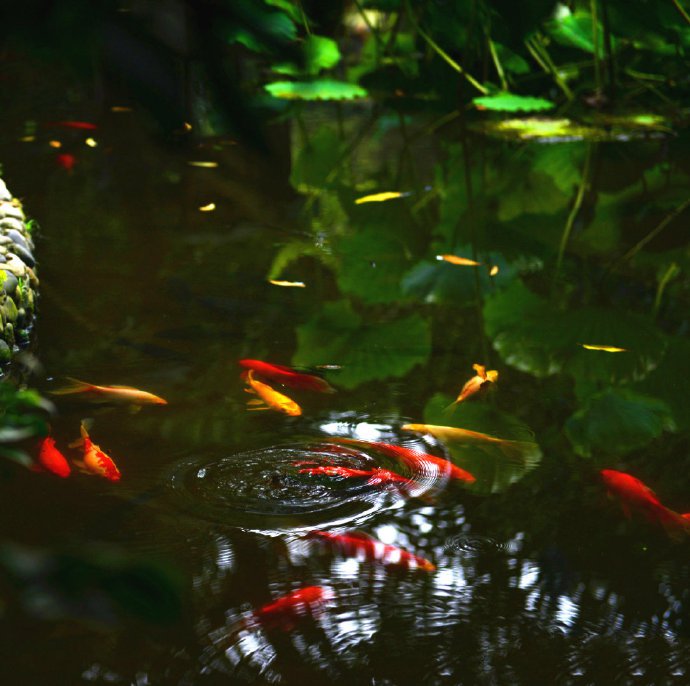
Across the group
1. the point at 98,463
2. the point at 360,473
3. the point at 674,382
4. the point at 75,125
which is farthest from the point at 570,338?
the point at 75,125

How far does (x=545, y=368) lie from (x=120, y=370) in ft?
3.41

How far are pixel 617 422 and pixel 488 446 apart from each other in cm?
34

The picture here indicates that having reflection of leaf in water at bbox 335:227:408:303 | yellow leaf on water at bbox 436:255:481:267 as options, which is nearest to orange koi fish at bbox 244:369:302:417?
reflection of leaf in water at bbox 335:227:408:303

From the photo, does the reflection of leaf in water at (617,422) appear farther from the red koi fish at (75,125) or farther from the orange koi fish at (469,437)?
the red koi fish at (75,125)

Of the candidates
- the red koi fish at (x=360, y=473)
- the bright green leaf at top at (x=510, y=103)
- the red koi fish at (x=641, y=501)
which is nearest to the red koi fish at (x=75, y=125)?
the bright green leaf at top at (x=510, y=103)

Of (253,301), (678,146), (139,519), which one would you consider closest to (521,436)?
(139,519)

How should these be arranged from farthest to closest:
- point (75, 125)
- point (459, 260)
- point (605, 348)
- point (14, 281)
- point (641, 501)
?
point (75, 125), point (459, 260), point (605, 348), point (14, 281), point (641, 501)

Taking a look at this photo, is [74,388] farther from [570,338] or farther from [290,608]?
[570,338]

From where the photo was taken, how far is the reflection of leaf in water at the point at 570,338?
2.64 m

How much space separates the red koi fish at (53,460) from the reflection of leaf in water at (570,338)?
1.16 meters

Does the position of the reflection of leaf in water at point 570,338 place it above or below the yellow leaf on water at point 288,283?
above

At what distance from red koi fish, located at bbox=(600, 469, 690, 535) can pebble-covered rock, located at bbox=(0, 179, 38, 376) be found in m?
1.39

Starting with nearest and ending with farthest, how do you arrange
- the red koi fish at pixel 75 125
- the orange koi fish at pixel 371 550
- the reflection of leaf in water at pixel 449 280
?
the orange koi fish at pixel 371 550
the reflection of leaf in water at pixel 449 280
the red koi fish at pixel 75 125

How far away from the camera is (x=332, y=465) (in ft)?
6.68
